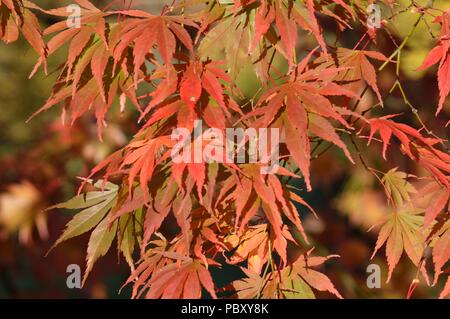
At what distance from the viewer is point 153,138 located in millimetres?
872

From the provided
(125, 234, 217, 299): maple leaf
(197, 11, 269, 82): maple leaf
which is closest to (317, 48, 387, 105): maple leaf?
(197, 11, 269, 82): maple leaf

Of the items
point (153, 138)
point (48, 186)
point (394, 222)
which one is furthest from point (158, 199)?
point (48, 186)

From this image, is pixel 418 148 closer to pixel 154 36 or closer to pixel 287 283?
pixel 287 283

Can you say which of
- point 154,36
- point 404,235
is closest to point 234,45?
point 154,36

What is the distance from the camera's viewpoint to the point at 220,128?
826 millimetres

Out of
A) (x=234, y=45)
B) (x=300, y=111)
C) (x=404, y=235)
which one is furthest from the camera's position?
(x=404, y=235)

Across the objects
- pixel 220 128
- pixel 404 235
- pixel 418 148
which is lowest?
pixel 404 235

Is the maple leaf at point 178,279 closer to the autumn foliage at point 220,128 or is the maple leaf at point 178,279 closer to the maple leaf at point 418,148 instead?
the autumn foliage at point 220,128

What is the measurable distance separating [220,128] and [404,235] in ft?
1.21

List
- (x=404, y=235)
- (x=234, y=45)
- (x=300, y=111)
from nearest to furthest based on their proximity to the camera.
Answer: (x=300, y=111) → (x=234, y=45) → (x=404, y=235)

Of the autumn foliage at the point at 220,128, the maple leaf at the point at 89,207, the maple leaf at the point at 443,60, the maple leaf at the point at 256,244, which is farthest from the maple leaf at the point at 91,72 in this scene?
the maple leaf at the point at 443,60

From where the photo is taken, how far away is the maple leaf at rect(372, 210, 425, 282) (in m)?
1.01

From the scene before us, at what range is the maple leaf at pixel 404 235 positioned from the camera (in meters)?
1.01
